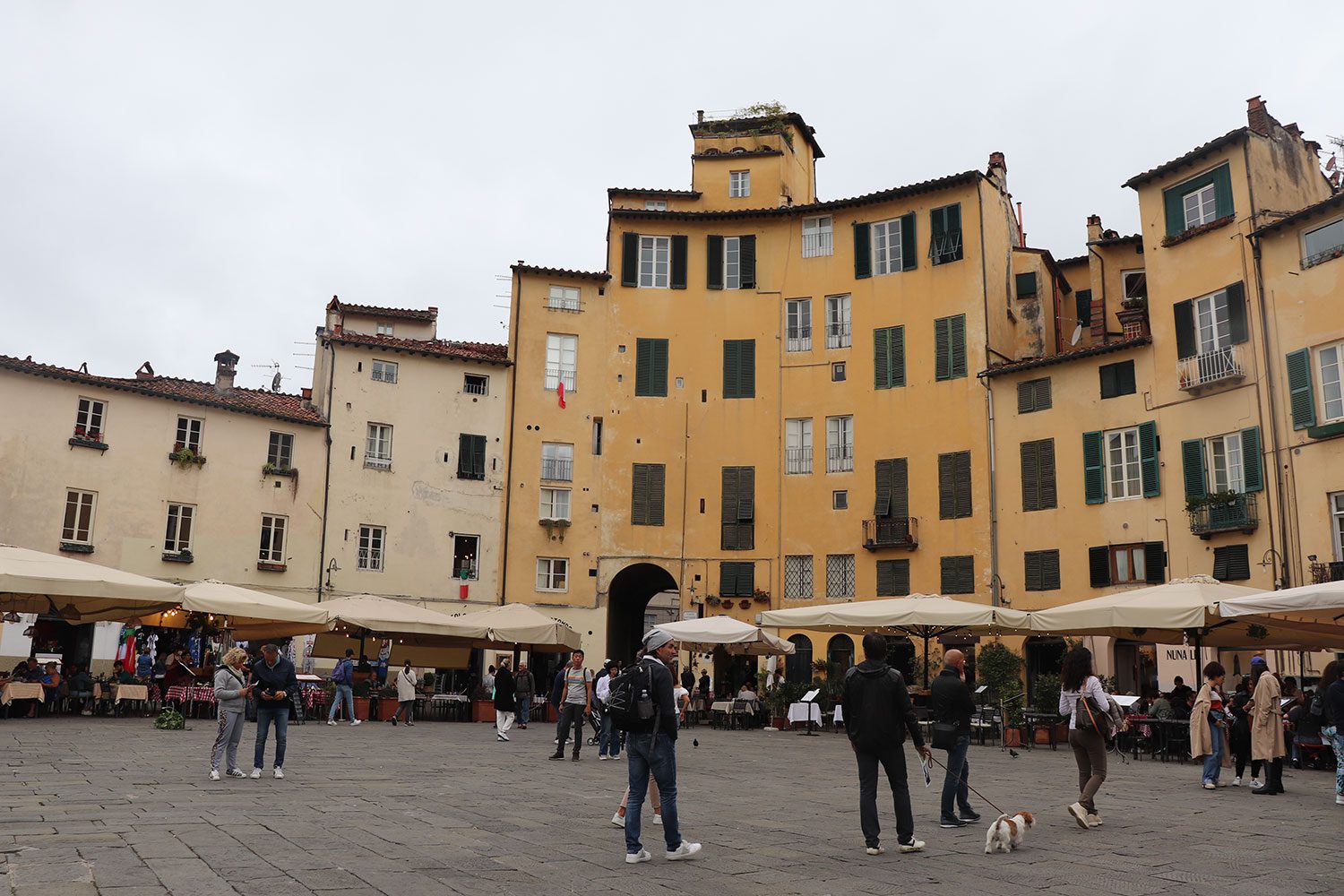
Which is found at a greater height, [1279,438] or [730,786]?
[1279,438]

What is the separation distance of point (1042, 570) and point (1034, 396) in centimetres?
506

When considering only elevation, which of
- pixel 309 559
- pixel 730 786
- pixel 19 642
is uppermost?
pixel 309 559

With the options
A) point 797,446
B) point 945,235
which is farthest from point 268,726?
point 945,235

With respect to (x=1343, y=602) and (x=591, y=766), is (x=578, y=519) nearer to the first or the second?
(x=591, y=766)

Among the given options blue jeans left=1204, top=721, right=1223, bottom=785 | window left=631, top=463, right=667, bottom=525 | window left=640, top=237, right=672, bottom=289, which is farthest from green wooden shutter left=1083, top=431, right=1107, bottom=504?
blue jeans left=1204, top=721, right=1223, bottom=785

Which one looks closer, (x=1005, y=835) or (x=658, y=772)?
(x=658, y=772)

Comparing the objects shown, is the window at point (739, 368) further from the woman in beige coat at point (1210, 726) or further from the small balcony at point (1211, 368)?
the woman in beige coat at point (1210, 726)

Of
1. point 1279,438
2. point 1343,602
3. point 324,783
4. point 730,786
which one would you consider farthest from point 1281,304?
point 324,783

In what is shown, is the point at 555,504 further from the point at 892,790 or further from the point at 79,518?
the point at 892,790

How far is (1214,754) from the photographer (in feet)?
47.3

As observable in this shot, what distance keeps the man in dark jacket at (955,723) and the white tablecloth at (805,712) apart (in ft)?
54.7

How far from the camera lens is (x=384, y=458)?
125 feet

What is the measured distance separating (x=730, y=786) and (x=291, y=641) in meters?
25.2

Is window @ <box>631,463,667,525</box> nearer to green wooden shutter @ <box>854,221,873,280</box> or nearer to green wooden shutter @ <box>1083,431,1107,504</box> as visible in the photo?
green wooden shutter @ <box>854,221,873,280</box>
